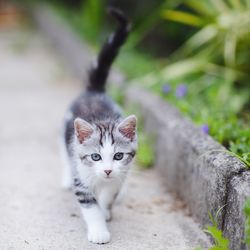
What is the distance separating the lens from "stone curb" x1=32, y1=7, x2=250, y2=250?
117 inches

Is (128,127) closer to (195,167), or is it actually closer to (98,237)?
(195,167)

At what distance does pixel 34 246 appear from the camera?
125 inches

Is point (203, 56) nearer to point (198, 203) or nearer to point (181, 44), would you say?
point (181, 44)

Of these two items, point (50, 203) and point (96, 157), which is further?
point (50, 203)

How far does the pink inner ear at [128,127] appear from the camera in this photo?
3.34 metres

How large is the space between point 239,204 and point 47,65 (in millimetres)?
6588

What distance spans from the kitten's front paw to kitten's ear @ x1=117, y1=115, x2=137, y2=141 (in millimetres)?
595

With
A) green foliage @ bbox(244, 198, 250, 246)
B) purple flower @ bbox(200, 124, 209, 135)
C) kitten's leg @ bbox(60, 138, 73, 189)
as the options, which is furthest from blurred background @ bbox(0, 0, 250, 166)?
kitten's leg @ bbox(60, 138, 73, 189)

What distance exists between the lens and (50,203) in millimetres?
3904

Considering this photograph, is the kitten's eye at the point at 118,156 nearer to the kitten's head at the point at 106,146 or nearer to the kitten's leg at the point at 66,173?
the kitten's head at the point at 106,146

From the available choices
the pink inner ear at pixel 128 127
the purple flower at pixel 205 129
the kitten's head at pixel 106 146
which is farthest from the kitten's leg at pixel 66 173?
the purple flower at pixel 205 129

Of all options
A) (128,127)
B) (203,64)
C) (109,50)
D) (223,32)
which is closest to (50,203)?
(128,127)

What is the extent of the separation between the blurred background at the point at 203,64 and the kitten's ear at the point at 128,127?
2.18 feet

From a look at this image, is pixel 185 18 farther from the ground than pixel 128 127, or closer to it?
farther from the ground
